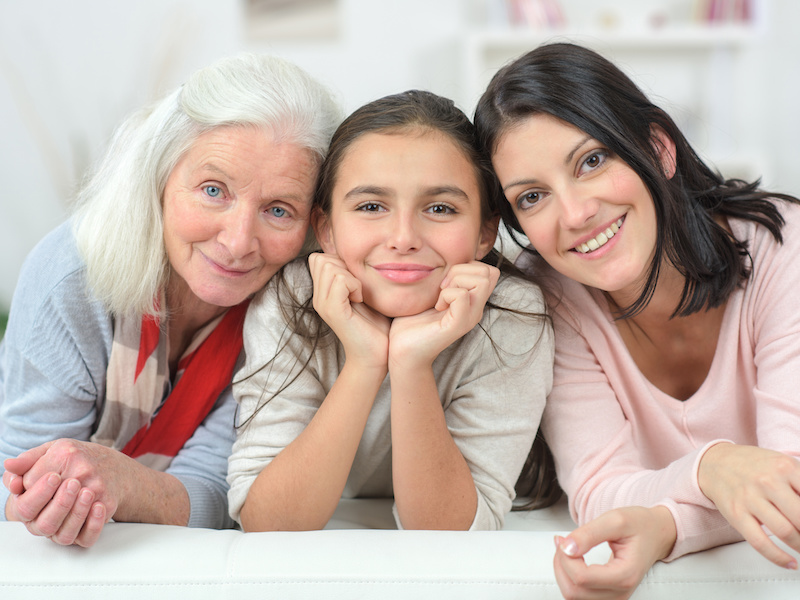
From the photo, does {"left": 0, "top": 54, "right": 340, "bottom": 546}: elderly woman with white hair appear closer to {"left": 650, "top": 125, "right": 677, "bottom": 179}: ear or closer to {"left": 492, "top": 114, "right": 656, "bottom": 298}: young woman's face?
{"left": 492, "top": 114, "right": 656, "bottom": 298}: young woman's face

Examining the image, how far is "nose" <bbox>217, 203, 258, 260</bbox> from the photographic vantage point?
3.97ft

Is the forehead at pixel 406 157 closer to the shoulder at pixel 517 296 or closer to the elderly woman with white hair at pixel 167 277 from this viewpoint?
the elderly woman with white hair at pixel 167 277

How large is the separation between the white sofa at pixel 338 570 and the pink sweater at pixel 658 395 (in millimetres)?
163

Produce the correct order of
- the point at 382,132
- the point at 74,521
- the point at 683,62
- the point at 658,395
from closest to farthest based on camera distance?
1. the point at 74,521
2. the point at 382,132
3. the point at 658,395
4. the point at 683,62

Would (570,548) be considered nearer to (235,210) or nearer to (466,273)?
(466,273)

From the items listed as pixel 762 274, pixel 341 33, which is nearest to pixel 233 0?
pixel 341 33

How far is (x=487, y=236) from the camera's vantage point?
4.40 feet

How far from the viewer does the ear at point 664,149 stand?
4.09ft

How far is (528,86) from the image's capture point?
3.99ft

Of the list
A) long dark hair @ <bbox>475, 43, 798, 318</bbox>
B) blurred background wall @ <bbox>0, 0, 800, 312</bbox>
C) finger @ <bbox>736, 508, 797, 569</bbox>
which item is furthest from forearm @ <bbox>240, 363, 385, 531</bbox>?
blurred background wall @ <bbox>0, 0, 800, 312</bbox>

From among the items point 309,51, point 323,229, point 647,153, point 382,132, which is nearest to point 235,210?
point 323,229

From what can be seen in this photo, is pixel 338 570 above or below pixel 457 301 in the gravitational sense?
below

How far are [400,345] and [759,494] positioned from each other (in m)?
0.53

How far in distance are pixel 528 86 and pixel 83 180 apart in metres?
0.98
